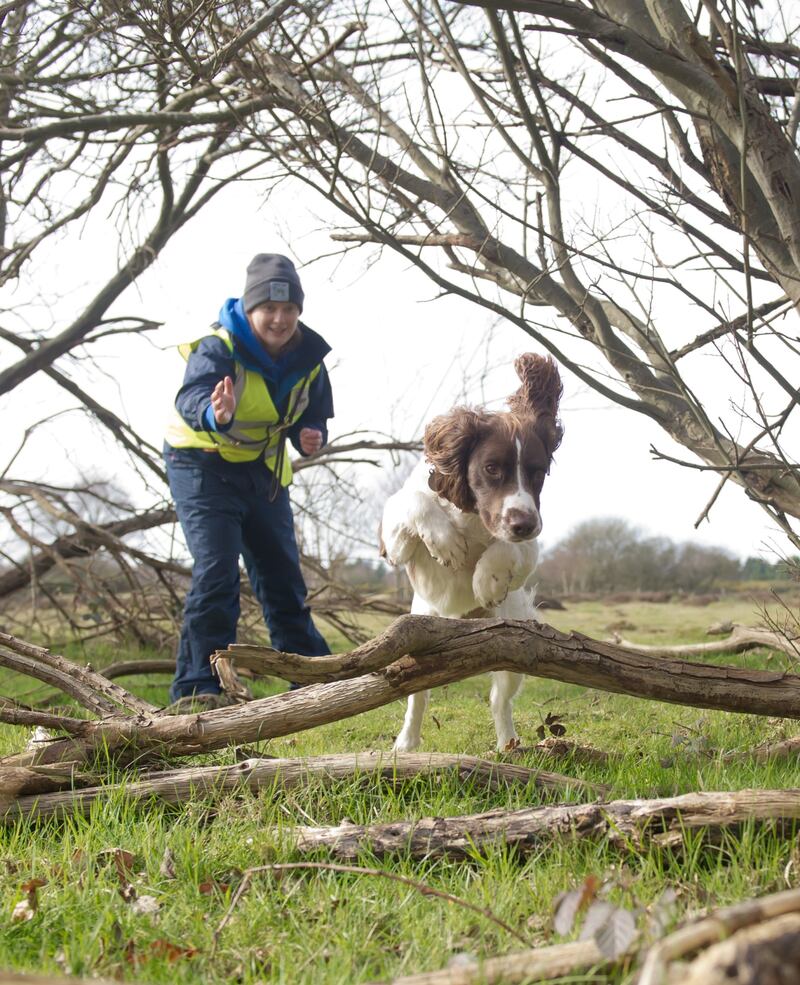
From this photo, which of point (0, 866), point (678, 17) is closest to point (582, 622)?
point (678, 17)

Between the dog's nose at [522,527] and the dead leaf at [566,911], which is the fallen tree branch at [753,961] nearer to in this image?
the dead leaf at [566,911]

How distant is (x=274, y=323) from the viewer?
5.50 metres

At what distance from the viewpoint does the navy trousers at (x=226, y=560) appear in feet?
18.2

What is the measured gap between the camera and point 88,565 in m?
8.09

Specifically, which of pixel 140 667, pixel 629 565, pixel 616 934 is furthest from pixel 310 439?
pixel 629 565

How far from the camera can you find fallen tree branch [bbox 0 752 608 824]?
2.85 metres

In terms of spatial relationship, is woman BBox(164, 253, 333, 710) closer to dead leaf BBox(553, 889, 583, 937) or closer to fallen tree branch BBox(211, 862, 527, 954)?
fallen tree branch BBox(211, 862, 527, 954)

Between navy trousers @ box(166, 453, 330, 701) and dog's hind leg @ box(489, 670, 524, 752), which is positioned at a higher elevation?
navy trousers @ box(166, 453, 330, 701)

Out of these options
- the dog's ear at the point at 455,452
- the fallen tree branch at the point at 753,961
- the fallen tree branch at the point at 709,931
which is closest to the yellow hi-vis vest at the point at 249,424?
the dog's ear at the point at 455,452

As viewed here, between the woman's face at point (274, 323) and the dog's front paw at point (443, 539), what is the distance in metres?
1.88

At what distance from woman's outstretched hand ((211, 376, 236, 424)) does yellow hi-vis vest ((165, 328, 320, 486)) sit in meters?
0.37

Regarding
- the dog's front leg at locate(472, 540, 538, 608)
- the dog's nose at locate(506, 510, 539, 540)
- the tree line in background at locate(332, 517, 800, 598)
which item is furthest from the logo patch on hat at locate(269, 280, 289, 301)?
the tree line in background at locate(332, 517, 800, 598)

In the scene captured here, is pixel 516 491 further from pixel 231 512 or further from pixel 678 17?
pixel 231 512

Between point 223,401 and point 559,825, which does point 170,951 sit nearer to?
point 559,825
